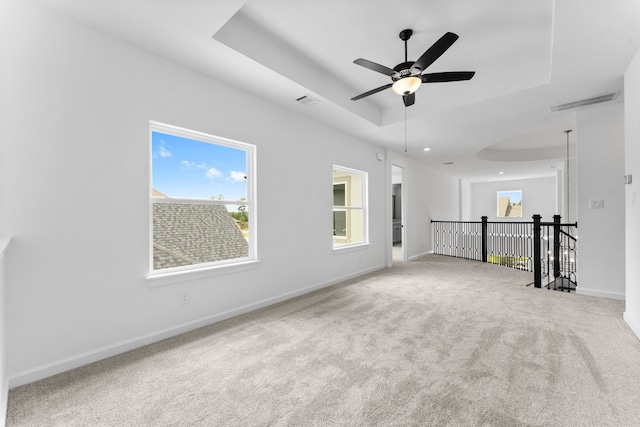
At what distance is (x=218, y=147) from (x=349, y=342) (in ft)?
7.77

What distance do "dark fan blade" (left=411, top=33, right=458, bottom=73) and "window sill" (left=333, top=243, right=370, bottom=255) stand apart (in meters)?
2.90

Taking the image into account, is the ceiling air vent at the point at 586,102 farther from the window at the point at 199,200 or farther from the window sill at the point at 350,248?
the window at the point at 199,200

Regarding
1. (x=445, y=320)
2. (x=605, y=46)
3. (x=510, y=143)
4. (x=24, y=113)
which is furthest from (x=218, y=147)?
(x=510, y=143)

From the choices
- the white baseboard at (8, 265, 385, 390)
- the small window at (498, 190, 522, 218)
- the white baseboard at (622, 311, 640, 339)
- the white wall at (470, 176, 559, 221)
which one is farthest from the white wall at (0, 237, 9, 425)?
the small window at (498, 190, 522, 218)

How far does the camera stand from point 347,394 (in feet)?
5.76

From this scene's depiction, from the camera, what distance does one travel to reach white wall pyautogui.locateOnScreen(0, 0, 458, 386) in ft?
6.19

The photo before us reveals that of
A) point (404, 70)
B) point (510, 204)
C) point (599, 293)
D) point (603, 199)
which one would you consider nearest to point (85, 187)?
point (404, 70)

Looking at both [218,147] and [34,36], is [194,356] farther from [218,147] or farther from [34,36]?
[34,36]

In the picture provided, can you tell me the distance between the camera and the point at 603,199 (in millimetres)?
3701

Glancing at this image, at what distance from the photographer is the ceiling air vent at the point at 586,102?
3424 millimetres

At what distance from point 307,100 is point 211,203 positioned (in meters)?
1.67

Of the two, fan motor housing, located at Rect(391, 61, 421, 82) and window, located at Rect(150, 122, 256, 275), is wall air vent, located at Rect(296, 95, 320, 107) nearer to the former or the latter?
window, located at Rect(150, 122, 256, 275)

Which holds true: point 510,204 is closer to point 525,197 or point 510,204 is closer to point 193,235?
point 525,197

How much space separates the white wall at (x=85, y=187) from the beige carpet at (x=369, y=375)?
0.77ft
